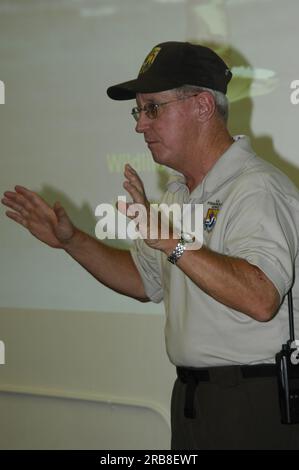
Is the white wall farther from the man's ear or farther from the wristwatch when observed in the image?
the wristwatch

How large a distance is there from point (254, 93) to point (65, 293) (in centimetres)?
89

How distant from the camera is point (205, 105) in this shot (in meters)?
1.64

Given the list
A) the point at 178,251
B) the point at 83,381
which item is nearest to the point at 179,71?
the point at 178,251

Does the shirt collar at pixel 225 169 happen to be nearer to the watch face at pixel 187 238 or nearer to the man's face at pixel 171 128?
the man's face at pixel 171 128

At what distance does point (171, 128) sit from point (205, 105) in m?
0.09

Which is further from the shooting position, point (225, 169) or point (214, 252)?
point (225, 169)

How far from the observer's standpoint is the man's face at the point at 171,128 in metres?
1.62

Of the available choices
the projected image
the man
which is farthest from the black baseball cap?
the projected image

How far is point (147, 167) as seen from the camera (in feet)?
7.86

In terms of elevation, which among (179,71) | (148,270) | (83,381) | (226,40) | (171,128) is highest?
(226,40)

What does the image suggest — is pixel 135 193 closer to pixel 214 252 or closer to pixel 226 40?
pixel 214 252

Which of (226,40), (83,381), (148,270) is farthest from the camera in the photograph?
(83,381)

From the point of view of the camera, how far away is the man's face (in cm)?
162

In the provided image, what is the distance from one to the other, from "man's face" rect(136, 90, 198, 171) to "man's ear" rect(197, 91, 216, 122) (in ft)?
0.04
